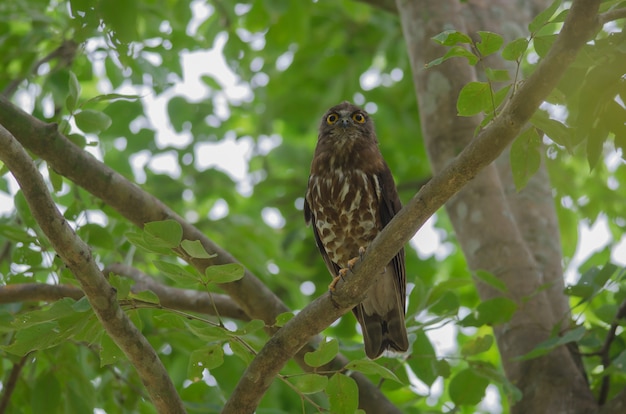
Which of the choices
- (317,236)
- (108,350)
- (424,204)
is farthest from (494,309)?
(108,350)

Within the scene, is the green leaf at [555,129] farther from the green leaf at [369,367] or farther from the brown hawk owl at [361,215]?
the brown hawk owl at [361,215]

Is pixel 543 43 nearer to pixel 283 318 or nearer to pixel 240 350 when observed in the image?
pixel 283 318

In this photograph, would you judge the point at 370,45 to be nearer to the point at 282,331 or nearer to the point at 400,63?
the point at 400,63

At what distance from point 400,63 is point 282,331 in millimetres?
4609

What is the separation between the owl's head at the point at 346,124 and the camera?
17.2 feet

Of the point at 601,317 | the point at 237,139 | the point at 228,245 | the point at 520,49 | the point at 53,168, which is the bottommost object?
the point at 601,317

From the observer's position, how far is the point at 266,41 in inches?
265

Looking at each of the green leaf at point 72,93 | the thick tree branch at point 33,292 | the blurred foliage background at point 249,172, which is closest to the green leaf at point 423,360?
the blurred foliage background at point 249,172

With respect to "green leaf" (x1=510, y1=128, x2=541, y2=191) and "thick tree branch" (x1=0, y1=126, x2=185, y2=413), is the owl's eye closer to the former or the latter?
"green leaf" (x1=510, y1=128, x2=541, y2=191)

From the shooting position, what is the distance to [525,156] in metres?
2.95

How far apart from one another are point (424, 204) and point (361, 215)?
6.29 feet

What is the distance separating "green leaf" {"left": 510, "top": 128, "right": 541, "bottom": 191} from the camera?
2.91m

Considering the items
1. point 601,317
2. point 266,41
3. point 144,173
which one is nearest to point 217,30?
point 266,41

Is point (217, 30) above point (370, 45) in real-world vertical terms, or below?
below
